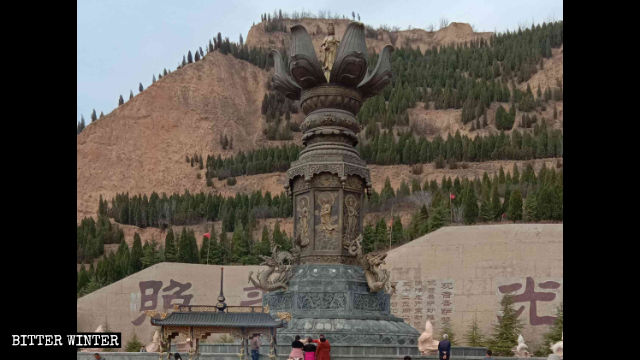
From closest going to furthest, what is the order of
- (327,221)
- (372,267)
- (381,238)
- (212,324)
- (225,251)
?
1. (212,324)
2. (372,267)
3. (327,221)
4. (381,238)
5. (225,251)

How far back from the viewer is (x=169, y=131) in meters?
60.4

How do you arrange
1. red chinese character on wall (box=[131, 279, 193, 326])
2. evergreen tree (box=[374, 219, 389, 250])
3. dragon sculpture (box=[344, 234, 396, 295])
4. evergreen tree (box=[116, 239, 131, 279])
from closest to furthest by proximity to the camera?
dragon sculpture (box=[344, 234, 396, 295])
red chinese character on wall (box=[131, 279, 193, 326])
evergreen tree (box=[374, 219, 389, 250])
evergreen tree (box=[116, 239, 131, 279])

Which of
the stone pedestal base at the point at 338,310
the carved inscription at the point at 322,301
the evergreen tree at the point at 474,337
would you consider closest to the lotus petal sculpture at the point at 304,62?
the stone pedestal base at the point at 338,310

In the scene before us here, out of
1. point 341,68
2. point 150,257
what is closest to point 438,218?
point 150,257

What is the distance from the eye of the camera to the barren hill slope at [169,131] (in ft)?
184

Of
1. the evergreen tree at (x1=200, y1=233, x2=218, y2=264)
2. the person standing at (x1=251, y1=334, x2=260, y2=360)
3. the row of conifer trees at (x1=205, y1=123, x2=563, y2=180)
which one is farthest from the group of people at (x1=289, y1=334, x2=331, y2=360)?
the row of conifer trees at (x1=205, y1=123, x2=563, y2=180)

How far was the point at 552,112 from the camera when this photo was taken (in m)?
56.1

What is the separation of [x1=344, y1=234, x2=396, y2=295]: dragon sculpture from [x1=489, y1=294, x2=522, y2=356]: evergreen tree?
10.6 meters

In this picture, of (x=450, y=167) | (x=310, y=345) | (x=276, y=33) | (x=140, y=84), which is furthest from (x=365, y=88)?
(x=276, y=33)

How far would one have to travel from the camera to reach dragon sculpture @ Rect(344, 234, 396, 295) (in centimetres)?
1045

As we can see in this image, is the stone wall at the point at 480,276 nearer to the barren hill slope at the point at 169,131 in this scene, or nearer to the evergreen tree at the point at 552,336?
the evergreen tree at the point at 552,336

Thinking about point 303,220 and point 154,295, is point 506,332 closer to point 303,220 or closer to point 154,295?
point 303,220

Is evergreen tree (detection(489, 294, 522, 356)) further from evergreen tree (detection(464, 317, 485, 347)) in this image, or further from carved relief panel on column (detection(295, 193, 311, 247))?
carved relief panel on column (detection(295, 193, 311, 247))

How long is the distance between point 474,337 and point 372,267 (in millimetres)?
11436
